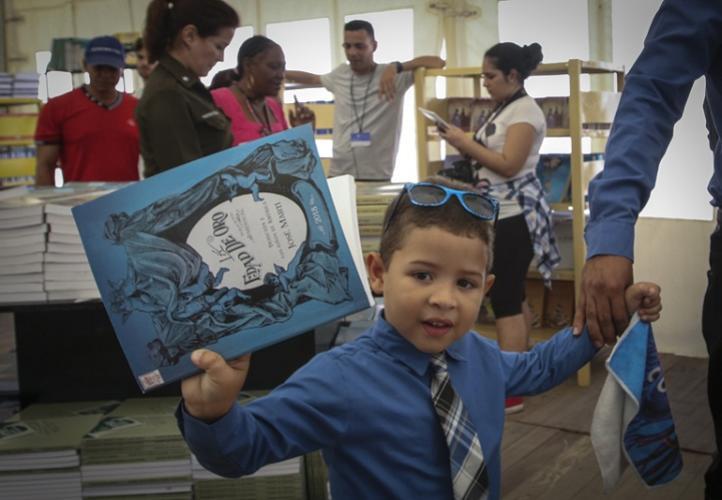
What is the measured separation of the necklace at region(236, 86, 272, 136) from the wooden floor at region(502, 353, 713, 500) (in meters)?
1.57

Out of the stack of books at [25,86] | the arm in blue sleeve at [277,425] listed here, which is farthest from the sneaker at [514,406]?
the stack of books at [25,86]

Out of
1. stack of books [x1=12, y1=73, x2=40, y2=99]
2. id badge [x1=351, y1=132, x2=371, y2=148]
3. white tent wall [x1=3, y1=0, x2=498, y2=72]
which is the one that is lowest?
id badge [x1=351, y1=132, x2=371, y2=148]

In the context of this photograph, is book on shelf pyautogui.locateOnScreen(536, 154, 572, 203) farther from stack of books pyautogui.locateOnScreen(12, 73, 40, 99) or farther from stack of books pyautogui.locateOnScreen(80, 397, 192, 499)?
stack of books pyautogui.locateOnScreen(12, 73, 40, 99)

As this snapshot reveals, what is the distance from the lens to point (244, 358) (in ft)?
3.56

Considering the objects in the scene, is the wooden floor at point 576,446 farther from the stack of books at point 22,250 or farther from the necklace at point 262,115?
the stack of books at point 22,250

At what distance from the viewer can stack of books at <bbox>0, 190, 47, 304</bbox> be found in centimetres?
187

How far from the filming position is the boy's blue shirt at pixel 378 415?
116cm

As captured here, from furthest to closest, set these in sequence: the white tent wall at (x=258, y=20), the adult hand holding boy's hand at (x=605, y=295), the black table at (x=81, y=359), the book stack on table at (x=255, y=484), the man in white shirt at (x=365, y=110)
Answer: the white tent wall at (x=258, y=20) → the man in white shirt at (x=365, y=110) → the black table at (x=81, y=359) → the book stack on table at (x=255, y=484) → the adult hand holding boy's hand at (x=605, y=295)

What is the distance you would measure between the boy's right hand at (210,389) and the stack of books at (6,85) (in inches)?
279

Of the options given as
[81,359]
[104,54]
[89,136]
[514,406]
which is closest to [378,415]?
[81,359]

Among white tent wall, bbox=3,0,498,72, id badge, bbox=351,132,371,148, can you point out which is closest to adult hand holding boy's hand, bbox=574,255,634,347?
id badge, bbox=351,132,371,148

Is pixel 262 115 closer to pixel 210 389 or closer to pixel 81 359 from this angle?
pixel 81 359

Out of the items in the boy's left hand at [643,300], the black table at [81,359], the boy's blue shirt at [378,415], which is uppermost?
the boy's left hand at [643,300]

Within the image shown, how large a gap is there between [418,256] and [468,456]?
30cm
